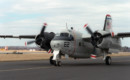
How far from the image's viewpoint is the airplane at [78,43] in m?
22.5

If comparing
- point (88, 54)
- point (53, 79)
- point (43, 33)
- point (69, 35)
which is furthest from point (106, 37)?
point (53, 79)

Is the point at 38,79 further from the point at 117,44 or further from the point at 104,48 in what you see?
the point at 117,44

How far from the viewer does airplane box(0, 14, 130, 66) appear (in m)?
22.5

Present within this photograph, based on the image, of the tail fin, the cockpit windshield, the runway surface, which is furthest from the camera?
the tail fin

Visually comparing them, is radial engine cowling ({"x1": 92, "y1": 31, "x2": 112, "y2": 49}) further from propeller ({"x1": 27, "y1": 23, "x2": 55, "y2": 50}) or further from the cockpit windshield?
propeller ({"x1": 27, "y1": 23, "x2": 55, "y2": 50})

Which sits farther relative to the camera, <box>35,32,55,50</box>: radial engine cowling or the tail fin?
the tail fin

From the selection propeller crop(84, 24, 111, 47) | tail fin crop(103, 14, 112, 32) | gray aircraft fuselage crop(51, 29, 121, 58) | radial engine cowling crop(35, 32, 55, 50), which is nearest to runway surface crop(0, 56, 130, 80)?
gray aircraft fuselage crop(51, 29, 121, 58)

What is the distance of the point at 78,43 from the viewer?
80.2 feet

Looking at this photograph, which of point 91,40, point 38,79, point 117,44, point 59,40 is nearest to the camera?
point 38,79

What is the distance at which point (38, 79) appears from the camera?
11742mm

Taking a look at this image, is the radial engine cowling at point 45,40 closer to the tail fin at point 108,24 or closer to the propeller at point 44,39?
the propeller at point 44,39

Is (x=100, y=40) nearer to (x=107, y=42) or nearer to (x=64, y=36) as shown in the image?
(x=107, y=42)

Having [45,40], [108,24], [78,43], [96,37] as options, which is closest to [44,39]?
[45,40]

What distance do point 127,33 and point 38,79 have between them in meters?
15.8
